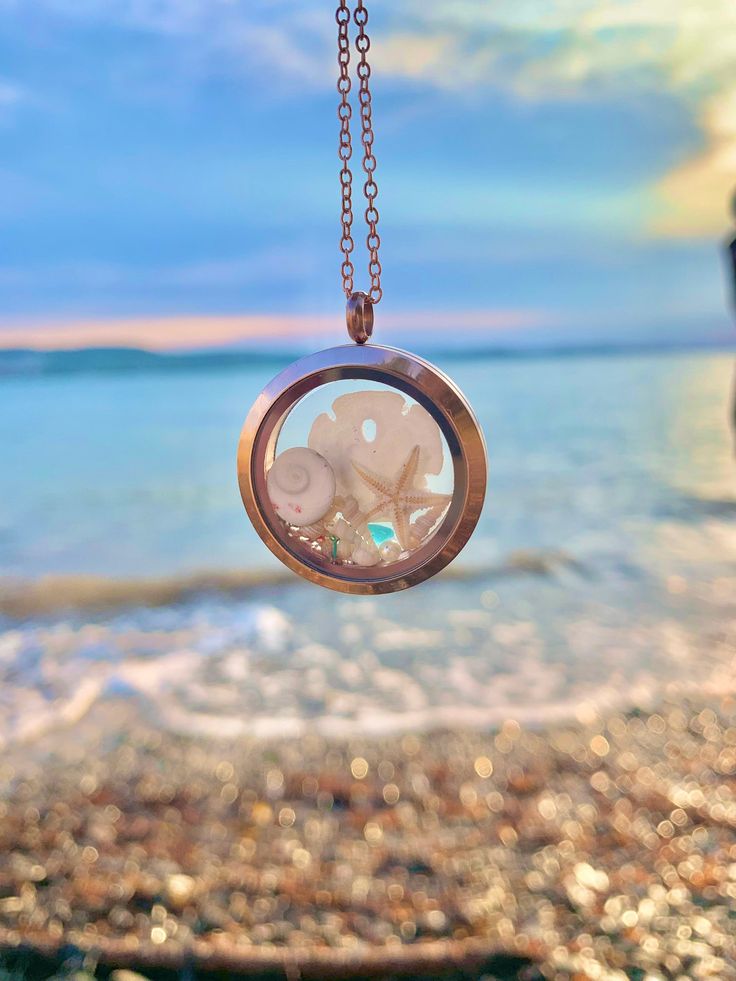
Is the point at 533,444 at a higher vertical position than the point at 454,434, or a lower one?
lower

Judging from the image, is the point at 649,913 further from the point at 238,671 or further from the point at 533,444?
the point at 533,444

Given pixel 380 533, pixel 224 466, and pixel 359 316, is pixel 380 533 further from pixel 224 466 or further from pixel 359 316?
pixel 224 466

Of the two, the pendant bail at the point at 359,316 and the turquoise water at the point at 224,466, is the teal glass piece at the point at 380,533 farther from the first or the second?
the turquoise water at the point at 224,466

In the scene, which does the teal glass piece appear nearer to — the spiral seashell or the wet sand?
the spiral seashell

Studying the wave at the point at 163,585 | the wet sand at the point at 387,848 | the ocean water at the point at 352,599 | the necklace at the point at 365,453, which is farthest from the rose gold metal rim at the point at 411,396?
the wave at the point at 163,585

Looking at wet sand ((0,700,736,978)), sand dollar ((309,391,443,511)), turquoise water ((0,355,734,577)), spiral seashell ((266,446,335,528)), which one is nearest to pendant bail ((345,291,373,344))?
sand dollar ((309,391,443,511))

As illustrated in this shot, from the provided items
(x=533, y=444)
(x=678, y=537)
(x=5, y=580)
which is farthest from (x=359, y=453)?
(x=533, y=444)

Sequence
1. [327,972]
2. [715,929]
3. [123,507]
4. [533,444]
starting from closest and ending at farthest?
1. [327,972]
2. [715,929]
3. [123,507]
4. [533,444]

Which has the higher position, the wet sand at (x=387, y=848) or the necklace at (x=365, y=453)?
the necklace at (x=365, y=453)
